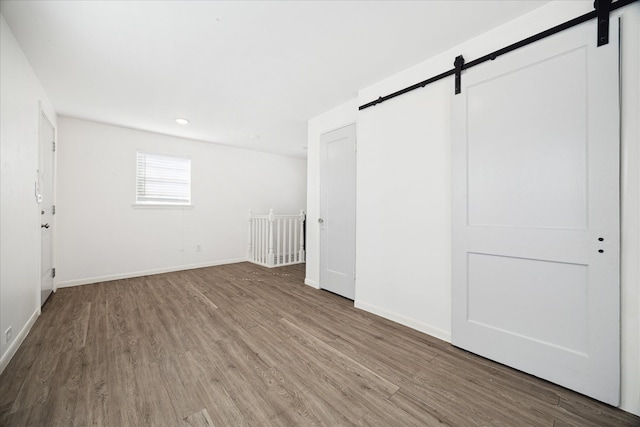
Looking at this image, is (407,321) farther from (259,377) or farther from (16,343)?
(16,343)

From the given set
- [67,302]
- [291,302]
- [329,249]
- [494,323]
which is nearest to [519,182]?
[494,323]

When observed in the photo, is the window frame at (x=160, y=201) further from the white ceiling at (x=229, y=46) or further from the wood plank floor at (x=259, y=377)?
the wood plank floor at (x=259, y=377)

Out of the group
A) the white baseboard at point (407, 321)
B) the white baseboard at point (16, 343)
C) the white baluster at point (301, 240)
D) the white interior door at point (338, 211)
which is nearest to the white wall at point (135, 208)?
the white baluster at point (301, 240)

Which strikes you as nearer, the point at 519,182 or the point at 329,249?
the point at 519,182

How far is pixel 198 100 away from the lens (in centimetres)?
309

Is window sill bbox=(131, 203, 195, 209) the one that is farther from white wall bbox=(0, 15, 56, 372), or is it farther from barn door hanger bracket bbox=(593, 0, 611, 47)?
barn door hanger bracket bbox=(593, 0, 611, 47)

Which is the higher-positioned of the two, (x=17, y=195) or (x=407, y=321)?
(x=17, y=195)

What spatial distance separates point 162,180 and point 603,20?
534cm

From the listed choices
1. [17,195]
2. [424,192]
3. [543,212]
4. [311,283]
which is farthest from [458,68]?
[17,195]

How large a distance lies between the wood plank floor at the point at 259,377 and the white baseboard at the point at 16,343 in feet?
0.13

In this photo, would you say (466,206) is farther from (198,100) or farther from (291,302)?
(198,100)

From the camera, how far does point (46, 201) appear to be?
3.00 m

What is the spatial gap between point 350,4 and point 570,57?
1.39 metres

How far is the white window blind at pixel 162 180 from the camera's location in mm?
4238
